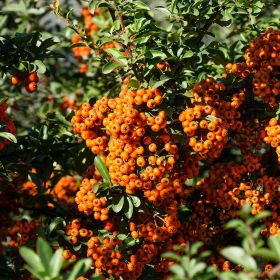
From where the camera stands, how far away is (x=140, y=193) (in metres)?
3.96

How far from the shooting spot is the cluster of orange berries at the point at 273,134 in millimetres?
3930

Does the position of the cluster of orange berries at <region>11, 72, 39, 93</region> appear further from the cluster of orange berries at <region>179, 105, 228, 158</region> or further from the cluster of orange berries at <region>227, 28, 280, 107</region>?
the cluster of orange berries at <region>227, 28, 280, 107</region>

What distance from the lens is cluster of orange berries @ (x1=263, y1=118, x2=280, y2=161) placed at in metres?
3.93

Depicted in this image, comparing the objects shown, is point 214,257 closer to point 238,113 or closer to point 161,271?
point 161,271

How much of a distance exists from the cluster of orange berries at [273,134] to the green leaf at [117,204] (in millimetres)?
1225

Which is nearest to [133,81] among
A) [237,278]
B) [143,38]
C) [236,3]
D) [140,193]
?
[143,38]

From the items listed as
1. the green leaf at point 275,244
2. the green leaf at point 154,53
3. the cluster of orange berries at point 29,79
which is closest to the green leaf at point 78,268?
the green leaf at point 275,244

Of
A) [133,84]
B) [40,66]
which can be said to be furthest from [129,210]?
[40,66]

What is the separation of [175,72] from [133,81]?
508 millimetres

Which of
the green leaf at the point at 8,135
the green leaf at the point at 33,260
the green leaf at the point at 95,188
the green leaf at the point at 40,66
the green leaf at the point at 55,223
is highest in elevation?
the green leaf at the point at 33,260

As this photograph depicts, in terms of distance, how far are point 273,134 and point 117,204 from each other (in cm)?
130

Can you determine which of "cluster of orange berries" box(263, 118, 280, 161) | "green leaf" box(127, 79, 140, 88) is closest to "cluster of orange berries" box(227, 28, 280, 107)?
"cluster of orange berries" box(263, 118, 280, 161)

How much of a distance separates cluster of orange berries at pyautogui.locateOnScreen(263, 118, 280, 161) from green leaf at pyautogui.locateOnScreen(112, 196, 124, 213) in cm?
123

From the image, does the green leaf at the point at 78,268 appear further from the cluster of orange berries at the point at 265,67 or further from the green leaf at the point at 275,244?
the cluster of orange berries at the point at 265,67
